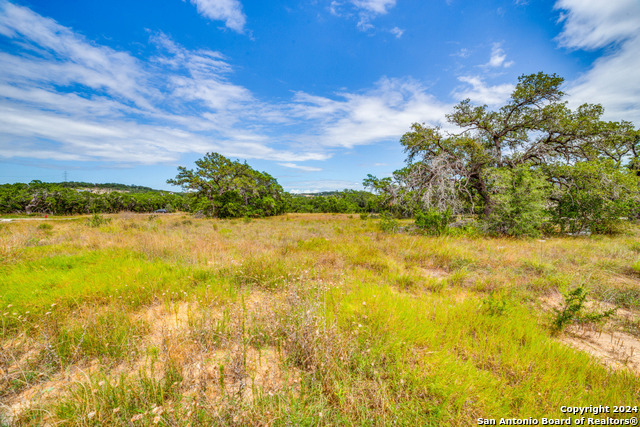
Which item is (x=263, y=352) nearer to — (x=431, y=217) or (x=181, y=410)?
(x=181, y=410)

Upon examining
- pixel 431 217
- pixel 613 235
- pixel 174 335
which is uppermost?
pixel 431 217

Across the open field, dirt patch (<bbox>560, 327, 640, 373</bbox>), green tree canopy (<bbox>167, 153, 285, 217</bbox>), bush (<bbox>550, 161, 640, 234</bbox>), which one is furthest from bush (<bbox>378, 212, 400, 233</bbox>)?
green tree canopy (<bbox>167, 153, 285, 217</bbox>)

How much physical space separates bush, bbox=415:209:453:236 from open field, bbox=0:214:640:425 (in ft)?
17.5

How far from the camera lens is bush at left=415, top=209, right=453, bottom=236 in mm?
10172

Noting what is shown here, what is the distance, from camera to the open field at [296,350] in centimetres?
171

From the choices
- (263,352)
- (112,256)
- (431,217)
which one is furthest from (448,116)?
(112,256)

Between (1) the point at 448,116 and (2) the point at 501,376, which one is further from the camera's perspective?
(1) the point at 448,116

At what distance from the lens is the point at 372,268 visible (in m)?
5.52

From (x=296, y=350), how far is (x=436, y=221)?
32.4 ft

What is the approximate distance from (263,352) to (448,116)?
13.8 meters

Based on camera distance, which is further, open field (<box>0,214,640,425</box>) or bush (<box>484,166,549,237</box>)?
bush (<box>484,166,549,237</box>)

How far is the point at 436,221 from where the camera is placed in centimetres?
1022

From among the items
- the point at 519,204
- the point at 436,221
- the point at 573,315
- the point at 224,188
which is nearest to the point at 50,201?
the point at 224,188

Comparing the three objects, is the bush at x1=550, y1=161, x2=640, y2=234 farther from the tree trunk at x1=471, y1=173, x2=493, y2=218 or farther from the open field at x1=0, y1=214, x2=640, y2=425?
the open field at x1=0, y1=214, x2=640, y2=425
